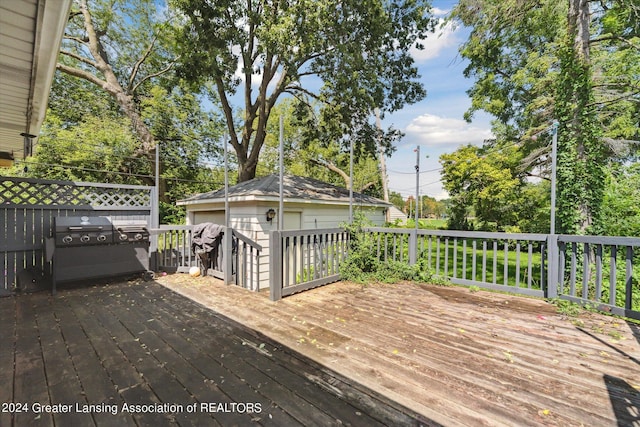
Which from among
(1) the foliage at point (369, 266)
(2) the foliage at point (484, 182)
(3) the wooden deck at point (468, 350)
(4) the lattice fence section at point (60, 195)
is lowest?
(3) the wooden deck at point (468, 350)

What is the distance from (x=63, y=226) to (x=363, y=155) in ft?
28.0

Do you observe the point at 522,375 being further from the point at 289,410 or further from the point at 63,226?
the point at 63,226

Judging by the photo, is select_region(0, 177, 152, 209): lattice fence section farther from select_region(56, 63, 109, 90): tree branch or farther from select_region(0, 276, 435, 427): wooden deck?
select_region(56, 63, 109, 90): tree branch

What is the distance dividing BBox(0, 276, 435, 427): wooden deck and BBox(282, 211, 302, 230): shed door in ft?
12.1

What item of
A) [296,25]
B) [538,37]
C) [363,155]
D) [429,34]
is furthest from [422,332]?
[538,37]

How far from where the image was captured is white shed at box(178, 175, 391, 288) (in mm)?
6125

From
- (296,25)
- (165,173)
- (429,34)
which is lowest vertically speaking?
(165,173)

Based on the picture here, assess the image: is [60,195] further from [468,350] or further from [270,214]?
[468,350]

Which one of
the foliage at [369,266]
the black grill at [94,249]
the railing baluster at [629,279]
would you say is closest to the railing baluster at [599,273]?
the railing baluster at [629,279]

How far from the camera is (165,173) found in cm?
1386

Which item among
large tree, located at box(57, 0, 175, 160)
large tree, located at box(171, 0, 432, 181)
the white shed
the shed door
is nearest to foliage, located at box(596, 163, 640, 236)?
the white shed

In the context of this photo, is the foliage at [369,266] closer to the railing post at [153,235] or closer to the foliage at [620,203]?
the railing post at [153,235]

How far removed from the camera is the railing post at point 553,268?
3736mm

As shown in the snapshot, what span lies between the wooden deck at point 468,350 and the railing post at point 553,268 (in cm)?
20
